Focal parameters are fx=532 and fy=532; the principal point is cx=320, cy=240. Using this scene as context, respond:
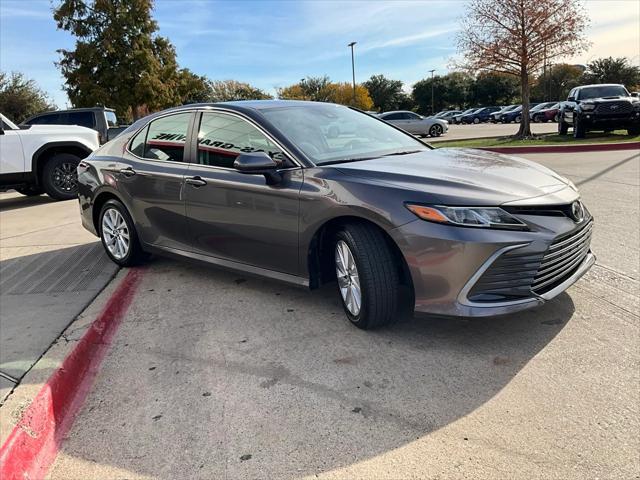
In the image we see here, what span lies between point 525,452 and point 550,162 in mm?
10827

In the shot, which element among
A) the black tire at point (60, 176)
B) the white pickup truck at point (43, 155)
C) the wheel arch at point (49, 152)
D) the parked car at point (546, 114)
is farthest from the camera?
the parked car at point (546, 114)

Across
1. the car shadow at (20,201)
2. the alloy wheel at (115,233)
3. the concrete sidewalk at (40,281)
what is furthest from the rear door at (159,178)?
the car shadow at (20,201)

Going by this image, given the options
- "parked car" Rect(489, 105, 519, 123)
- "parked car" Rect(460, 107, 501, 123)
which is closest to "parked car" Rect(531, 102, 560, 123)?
"parked car" Rect(489, 105, 519, 123)

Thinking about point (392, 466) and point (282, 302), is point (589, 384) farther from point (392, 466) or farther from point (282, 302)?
point (282, 302)

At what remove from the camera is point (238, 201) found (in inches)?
155

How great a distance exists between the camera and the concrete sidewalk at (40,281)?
3.45 m

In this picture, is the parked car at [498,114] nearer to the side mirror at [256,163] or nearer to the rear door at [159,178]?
the rear door at [159,178]

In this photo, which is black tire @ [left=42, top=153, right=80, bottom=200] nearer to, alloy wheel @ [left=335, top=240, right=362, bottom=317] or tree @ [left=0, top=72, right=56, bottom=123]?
alloy wheel @ [left=335, top=240, right=362, bottom=317]

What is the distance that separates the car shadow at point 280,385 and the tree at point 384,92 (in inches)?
3115

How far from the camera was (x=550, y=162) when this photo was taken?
38.9 feet

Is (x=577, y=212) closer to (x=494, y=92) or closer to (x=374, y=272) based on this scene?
(x=374, y=272)

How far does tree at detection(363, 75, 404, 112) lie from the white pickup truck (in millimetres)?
72779

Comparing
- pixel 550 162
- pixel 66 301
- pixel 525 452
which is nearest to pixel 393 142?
pixel 525 452

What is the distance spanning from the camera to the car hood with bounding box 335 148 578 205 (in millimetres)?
3027
